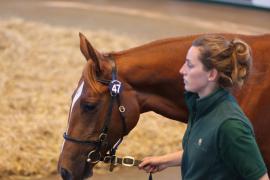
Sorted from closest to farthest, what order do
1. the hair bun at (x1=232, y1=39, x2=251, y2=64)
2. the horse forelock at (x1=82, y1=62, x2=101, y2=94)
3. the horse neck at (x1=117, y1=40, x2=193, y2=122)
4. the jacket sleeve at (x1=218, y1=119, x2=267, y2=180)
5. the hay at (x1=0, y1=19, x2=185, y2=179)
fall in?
1. the jacket sleeve at (x1=218, y1=119, x2=267, y2=180)
2. the hair bun at (x1=232, y1=39, x2=251, y2=64)
3. the horse forelock at (x1=82, y1=62, x2=101, y2=94)
4. the horse neck at (x1=117, y1=40, x2=193, y2=122)
5. the hay at (x1=0, y1=19, x2=185, y2=179)

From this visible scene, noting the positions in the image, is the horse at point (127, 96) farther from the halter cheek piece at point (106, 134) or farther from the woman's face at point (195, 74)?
the woman's face at point (195, 74)

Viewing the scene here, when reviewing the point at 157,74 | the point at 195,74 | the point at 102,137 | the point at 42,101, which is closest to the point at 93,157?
the point at 102,137

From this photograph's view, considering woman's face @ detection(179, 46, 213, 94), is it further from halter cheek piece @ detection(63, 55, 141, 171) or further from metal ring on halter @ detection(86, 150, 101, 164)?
metal ring on halter @ detection(86, 150, 101, 164)

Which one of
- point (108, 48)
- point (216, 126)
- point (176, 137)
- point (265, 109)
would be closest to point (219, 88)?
point (216, 126)

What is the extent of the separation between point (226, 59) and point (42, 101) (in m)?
3.33

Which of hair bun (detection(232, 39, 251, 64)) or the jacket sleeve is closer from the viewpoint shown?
the jacket sleeve

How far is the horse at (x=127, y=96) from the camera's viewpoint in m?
2.33

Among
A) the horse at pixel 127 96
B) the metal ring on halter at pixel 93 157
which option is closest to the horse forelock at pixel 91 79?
the horse at pixel 127 96

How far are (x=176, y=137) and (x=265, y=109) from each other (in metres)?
2.02

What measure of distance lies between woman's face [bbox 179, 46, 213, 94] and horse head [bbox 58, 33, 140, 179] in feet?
1.88

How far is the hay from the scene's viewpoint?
400 centimetres

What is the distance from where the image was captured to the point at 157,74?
2.45 m

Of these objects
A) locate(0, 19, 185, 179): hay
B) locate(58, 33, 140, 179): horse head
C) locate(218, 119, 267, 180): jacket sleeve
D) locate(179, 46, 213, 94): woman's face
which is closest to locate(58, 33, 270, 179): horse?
locate(58, 33, 140, 179): horse head

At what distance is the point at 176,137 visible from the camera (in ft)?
14.4
